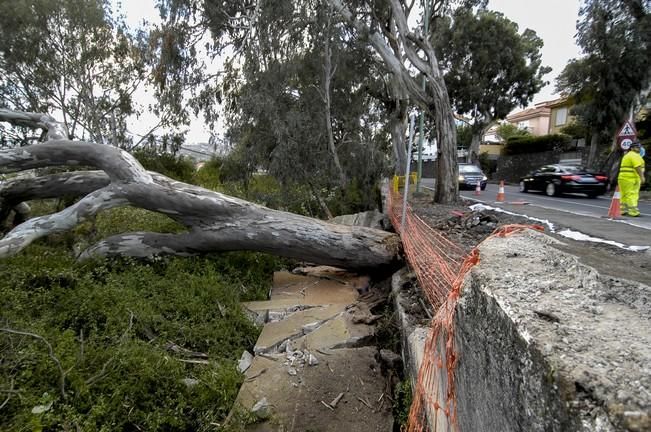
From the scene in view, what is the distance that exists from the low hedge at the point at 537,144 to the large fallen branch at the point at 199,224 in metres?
26.0

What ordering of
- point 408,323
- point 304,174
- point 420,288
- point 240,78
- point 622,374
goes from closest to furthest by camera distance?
point 622,374 < point 408,323 < point 420,288 < point 304,174 < point 240,78

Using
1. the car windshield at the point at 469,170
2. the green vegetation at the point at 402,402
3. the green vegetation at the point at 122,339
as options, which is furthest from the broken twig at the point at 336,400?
the car windshield at the point at 469,170

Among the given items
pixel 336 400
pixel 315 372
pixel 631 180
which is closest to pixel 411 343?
pixel 336 400

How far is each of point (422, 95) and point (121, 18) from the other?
13.5 meters

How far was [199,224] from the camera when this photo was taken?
17.1 feet

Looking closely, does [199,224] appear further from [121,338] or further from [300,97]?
[300,97]

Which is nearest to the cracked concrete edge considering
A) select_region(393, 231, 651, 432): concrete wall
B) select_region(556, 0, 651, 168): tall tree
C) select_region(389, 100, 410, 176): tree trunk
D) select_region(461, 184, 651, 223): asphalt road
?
select_region(393, 231, 651, 432): concrete wall

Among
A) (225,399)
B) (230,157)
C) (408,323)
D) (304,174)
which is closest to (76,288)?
(225,399)

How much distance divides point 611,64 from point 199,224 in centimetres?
1873

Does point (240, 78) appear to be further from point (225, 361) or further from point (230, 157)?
point (225, 361)

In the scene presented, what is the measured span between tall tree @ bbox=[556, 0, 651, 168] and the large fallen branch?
16.8 metres

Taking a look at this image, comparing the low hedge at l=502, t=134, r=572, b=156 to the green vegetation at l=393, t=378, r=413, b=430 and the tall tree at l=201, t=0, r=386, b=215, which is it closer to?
the tall tree at l=201, t=0, r=386, b=215

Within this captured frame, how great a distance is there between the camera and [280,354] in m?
3.54

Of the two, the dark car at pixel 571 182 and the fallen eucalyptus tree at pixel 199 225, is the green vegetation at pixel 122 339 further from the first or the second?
the dark car at pixel 571 182
